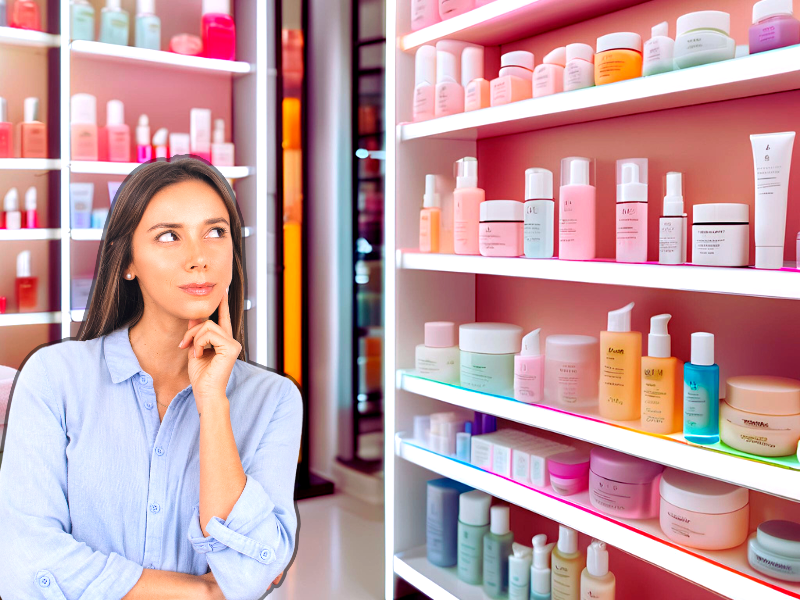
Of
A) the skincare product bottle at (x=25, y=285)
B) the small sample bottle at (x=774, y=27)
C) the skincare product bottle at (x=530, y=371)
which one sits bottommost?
the skincare product bottle at (x=530, y=371)

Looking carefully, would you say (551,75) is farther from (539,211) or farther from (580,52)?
(539,211)

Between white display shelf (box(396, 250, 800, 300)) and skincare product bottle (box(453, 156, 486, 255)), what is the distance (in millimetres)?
35

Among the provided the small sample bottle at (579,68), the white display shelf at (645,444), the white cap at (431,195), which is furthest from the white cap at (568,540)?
the small sample bottle at (579,68)

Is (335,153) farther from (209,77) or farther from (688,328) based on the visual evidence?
(688,328)

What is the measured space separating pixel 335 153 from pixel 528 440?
126cm

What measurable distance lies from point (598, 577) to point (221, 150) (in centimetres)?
109

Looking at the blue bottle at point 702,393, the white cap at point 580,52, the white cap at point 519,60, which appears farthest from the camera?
the white cap at point 519,60

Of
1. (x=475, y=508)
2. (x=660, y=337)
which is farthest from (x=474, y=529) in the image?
(x=660, y=337)

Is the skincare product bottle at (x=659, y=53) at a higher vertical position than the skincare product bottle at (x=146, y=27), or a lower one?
lower

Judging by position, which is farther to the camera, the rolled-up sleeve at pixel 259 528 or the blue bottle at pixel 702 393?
the blue bottle at pixel 702 393

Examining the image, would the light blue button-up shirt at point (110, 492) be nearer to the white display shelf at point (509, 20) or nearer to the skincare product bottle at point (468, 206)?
the skincare product bottle at point (468, 206)

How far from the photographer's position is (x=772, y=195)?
3.09 ft

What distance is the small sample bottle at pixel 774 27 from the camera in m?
0.92

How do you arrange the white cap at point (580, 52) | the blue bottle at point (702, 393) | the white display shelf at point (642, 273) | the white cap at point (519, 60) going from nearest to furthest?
the white display shelf at point (642, 273) → the blue bottle at point (702, 393) → the white cap at point (580, 52) → the white cap at point (519, 60)
